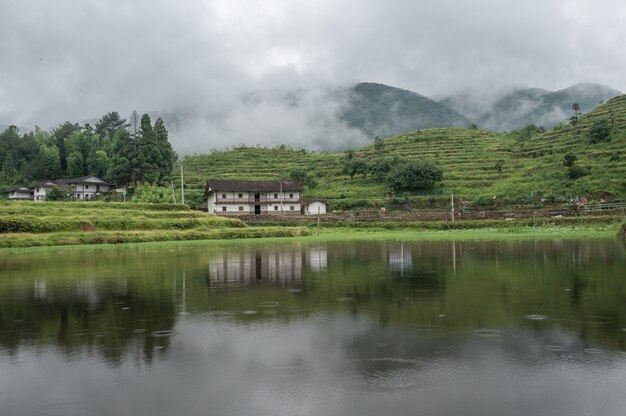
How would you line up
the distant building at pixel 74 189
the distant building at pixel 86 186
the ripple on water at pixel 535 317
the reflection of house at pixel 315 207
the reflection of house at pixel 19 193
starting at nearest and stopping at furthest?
the ripple on water at pixel 535 317
the reflection of house at pixel 315 207
the distant building at pixel 74 189
the reflection of house at pixel 19 193
the distant building at pixel 86 186

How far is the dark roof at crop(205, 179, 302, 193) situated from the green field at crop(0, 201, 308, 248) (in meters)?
19.9

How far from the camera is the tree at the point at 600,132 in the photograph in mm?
84938

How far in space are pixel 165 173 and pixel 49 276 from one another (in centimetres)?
7622

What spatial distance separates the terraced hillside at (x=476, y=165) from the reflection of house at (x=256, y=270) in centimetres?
5223

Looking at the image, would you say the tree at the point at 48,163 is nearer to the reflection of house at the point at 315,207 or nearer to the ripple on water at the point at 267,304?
the reflection of house at the point at 315,207

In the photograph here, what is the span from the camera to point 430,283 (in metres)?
14.8

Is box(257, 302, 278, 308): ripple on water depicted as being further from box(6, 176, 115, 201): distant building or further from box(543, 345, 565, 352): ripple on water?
box(6, 176, 115, 201): distant building

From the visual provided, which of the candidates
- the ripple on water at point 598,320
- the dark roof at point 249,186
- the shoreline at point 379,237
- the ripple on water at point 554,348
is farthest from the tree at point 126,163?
the ripple on water at point 554,348

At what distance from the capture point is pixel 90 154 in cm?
11638

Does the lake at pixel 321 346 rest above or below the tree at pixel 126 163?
below

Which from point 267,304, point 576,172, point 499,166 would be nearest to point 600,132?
point 499,166

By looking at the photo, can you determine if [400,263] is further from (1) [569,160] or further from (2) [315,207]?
(1) [569,160]

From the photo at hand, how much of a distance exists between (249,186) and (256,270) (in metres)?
60.2

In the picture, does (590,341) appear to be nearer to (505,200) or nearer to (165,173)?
(505,200)
